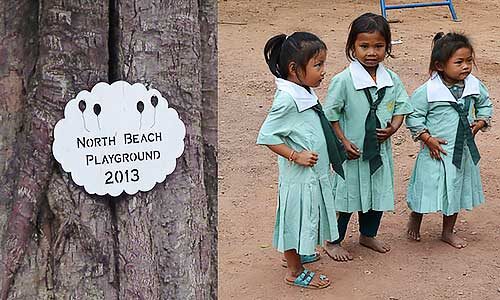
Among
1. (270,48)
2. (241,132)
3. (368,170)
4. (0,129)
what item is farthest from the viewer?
(241,132)

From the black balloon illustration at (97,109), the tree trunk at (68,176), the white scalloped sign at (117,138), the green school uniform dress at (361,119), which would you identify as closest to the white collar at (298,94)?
the green school uniform dress at (361,119)

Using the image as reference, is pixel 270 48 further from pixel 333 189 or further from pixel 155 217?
pixel 155 217

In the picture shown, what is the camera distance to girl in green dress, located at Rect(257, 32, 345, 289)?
11.5 feet

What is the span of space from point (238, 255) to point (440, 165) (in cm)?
105

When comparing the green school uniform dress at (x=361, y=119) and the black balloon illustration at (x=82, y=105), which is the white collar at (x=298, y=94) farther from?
the black balloon illustration at (x=82, y=105)

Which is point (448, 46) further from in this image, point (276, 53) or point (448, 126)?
point (276, 53)

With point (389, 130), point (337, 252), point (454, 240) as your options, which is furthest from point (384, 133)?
point (454, 240)

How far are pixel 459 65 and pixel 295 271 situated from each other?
1221mm

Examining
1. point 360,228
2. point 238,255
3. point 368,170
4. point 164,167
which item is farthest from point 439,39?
point 164,167

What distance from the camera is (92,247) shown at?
5.54 ft

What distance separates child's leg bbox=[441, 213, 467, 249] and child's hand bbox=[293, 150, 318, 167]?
1.02 meters

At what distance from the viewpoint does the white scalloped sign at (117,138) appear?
162cm

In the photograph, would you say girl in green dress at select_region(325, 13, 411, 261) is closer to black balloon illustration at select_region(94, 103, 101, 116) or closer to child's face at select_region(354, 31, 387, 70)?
child's face at select_region(354, 31, 387, 70)

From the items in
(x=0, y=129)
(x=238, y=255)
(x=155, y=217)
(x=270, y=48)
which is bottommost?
(x=238, y=255)
